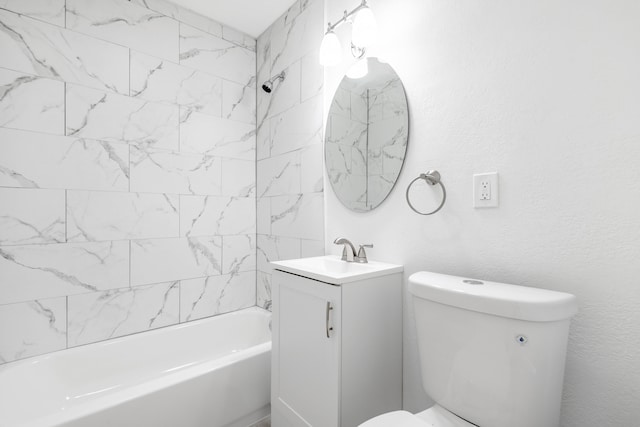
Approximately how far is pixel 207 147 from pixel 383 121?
1364mm

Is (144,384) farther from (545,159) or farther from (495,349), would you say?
(545,159)

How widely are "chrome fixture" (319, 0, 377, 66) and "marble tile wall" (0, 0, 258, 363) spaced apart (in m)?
0.86

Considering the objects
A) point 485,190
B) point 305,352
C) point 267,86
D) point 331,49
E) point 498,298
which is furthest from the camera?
point 267,86

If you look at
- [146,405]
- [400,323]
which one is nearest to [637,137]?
[400,323]

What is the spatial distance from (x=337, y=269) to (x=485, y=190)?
732 mm

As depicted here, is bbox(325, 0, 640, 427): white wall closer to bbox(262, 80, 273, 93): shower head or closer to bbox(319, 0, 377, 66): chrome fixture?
bbox(319, 0, 377, 66): chrome fixture

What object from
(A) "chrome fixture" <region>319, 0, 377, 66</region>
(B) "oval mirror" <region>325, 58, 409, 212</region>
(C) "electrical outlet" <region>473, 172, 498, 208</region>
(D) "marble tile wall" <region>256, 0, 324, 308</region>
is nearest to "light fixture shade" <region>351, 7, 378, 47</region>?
(A) "chrome fixture" <region>319, 0, 377, 66</region>

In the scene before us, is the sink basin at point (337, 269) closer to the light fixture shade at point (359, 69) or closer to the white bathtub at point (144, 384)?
the white bathtub at point (144, 384)

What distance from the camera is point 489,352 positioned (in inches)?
32.7

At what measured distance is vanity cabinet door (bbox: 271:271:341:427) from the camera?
3.58 ft

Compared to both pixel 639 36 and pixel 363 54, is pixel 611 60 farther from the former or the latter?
pixel 363 54

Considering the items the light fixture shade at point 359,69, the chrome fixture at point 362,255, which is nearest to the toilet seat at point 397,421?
the chrome fixture at point 362,255

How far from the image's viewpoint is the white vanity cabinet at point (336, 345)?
3.56ft

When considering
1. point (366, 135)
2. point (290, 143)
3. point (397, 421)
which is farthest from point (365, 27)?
point (397, 421)
